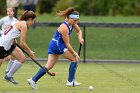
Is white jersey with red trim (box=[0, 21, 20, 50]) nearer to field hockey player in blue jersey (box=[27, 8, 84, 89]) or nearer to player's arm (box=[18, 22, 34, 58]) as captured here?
player's arm (box=[18, 22, 34, 58])

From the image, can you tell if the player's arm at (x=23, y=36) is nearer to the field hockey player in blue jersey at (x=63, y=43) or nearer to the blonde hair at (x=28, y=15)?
the blonde hair at (x=28, y=15)

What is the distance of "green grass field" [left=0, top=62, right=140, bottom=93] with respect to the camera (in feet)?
50.1

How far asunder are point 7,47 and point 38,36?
1188 cm

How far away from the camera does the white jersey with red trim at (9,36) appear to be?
49.9 feet

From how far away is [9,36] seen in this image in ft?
50.0

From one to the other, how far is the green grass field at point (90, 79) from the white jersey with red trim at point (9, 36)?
99cm

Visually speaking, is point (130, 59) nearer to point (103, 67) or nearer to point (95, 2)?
point (103, 67)

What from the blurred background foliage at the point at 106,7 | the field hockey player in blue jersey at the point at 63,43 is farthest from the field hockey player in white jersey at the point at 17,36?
the blurred background foliage at the point at 106,7

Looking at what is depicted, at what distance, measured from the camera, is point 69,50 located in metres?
15.7

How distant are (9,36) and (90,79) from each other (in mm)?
3581

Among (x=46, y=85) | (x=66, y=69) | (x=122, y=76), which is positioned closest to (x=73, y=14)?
(x=46, y=85)

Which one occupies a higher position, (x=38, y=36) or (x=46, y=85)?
(x=46, y=85)

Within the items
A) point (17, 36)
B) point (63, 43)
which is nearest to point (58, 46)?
point (63, 43)

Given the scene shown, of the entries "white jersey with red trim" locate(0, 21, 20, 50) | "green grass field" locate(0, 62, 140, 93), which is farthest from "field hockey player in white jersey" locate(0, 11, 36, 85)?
"green grass field" locate(0, 62, 140, 93)
